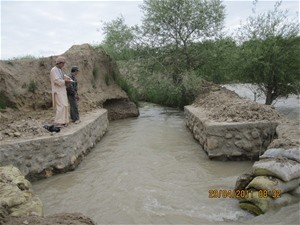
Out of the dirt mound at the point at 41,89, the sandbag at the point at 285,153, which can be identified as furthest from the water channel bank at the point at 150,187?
the dirt mound at the point at 41,89

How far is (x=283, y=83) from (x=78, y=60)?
8.22 meters

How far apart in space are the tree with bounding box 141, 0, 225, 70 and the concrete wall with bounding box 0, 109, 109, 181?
358 inches

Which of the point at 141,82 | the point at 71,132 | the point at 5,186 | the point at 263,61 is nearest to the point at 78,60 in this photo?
the point at 141,82

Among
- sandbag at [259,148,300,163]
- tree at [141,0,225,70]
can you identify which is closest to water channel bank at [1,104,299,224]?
sandbag at [259,148,300,163]

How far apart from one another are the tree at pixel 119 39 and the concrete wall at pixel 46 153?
9134mm

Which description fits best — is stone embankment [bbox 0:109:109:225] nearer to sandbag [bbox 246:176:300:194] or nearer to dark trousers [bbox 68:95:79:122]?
dark trousers [bbox 68:95:79:122]

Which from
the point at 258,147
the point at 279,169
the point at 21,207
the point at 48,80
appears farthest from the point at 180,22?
the point at 21,207

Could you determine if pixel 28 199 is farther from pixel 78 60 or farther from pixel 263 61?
pixel 263 61

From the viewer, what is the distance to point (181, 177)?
243 inches

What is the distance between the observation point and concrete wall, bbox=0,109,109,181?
6.02 metres

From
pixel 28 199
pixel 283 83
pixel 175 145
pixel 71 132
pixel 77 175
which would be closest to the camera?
pixel 28 199

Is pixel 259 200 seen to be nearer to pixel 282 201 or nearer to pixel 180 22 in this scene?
pixel 282 201

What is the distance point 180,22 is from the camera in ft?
49.7

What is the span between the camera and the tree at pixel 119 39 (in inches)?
627
